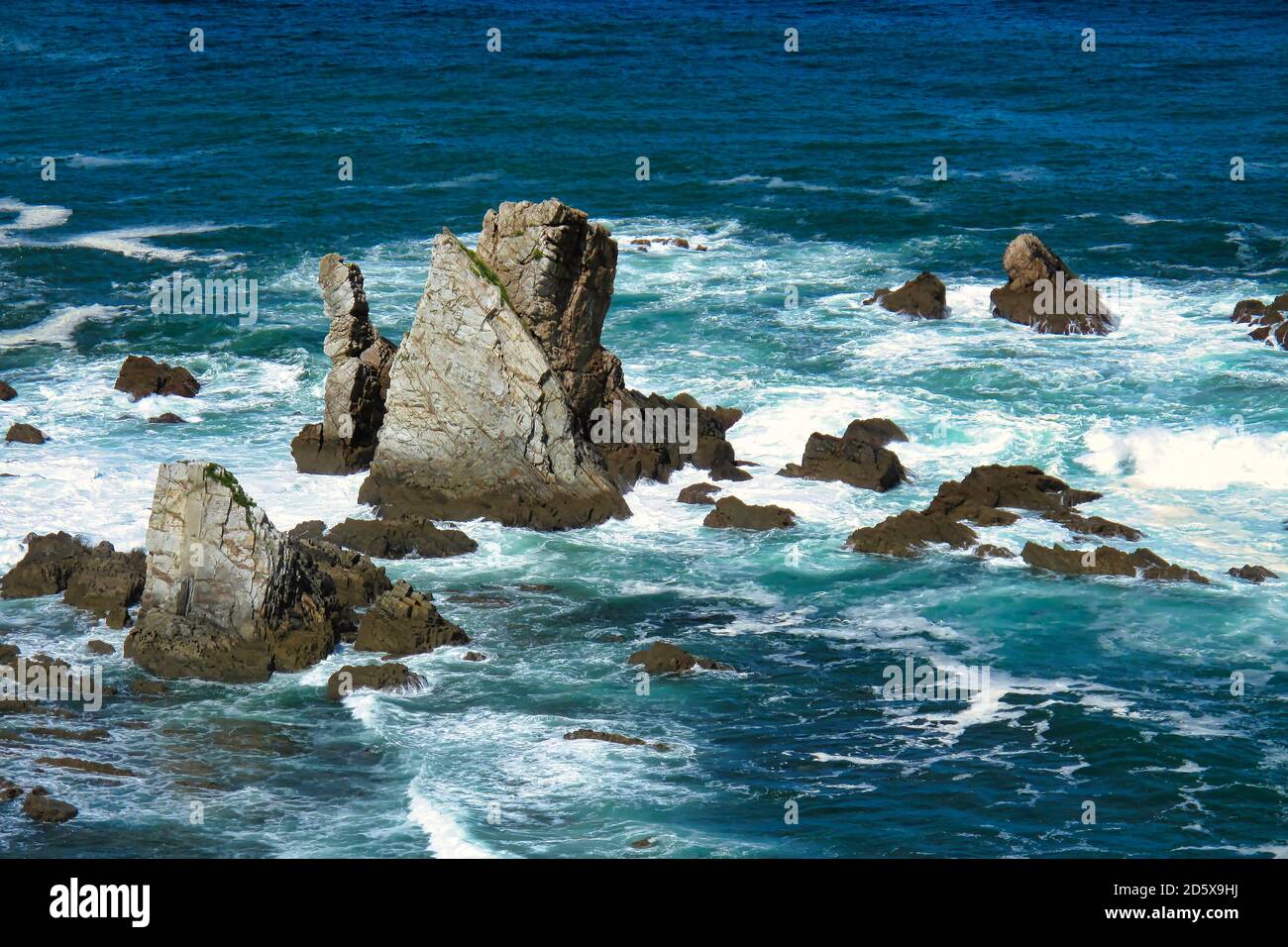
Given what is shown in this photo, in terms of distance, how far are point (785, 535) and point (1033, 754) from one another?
43.3 ft

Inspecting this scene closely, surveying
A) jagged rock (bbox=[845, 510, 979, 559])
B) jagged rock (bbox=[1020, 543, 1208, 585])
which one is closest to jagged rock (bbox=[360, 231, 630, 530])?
jagged rock (bbox=[845, 510, 979, 559])

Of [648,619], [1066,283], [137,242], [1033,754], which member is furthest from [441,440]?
[137,242]

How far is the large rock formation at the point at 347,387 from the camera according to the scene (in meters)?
56.0

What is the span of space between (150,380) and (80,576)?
16.6 meters

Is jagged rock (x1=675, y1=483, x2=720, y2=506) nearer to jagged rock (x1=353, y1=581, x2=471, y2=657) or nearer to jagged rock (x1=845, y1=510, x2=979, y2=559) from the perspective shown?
jagged rock (x1=845, y1=510, x2=979, y2=559)

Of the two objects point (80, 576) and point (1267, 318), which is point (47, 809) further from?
point (1267, 318)

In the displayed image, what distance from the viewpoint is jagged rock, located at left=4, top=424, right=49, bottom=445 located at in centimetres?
5850

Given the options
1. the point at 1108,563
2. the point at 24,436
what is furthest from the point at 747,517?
the point at 24,436

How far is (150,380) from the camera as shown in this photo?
63.2 meters

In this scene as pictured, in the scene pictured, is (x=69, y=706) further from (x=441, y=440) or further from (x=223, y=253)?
(x=223, y=253)

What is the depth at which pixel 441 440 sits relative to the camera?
175 feet

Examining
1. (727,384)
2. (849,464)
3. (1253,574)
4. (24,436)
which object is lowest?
(1253,574)

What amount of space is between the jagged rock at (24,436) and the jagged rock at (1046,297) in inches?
1305

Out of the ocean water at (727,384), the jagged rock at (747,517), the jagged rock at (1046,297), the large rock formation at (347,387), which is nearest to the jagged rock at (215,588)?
the ocean water at (727,384)
